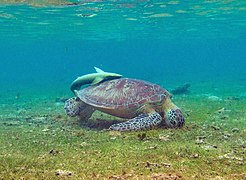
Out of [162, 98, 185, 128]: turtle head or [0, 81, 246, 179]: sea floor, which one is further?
[162, 98, 185, 128]: turtle head

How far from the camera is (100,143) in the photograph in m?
6.51

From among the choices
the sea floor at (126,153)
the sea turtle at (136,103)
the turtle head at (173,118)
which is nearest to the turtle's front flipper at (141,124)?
the sea turtle at (136,103)

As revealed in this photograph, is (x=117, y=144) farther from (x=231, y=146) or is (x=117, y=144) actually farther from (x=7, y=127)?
(x=7, y=127)

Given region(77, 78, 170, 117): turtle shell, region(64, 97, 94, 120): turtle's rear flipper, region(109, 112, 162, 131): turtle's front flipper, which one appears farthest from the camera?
region(64, 97, 94, 120): turtle's rear flipper

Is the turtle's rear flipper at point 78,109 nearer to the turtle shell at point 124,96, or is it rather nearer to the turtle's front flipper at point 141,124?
the turtle shell at point 124,96

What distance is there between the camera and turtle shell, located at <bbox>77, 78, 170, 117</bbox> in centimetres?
864

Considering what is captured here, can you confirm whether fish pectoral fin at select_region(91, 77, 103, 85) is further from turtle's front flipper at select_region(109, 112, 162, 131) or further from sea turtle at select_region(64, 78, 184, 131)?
turtle's front flipper at select_region(109, 112, 162, 131)

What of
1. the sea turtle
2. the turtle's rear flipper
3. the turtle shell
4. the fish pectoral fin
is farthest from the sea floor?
the fish pectoral fin

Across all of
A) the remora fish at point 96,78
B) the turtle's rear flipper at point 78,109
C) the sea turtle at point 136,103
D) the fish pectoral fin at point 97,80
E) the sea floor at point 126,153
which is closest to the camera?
the sea floor at point 126,153

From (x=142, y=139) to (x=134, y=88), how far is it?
100 inches

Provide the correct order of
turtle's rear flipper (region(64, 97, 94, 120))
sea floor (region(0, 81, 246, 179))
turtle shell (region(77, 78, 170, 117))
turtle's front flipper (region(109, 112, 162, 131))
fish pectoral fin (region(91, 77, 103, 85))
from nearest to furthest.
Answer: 1. sea floor (region(0, 81, 246, 179))
2. turtle's front flipper (region(109, 112, 162, 131))
3. turtle shell (region(77, 78, 170, 117))
4. turtle's rear flipper (region(64, 97, 94, 120))
5. fish pectoral fin (region(91, 77, 103, 85))

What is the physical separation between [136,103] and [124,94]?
23.6 inches

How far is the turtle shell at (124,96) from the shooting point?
864 cm

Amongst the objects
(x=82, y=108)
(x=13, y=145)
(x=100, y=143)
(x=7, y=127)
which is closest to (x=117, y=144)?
(x=100, y=143)
